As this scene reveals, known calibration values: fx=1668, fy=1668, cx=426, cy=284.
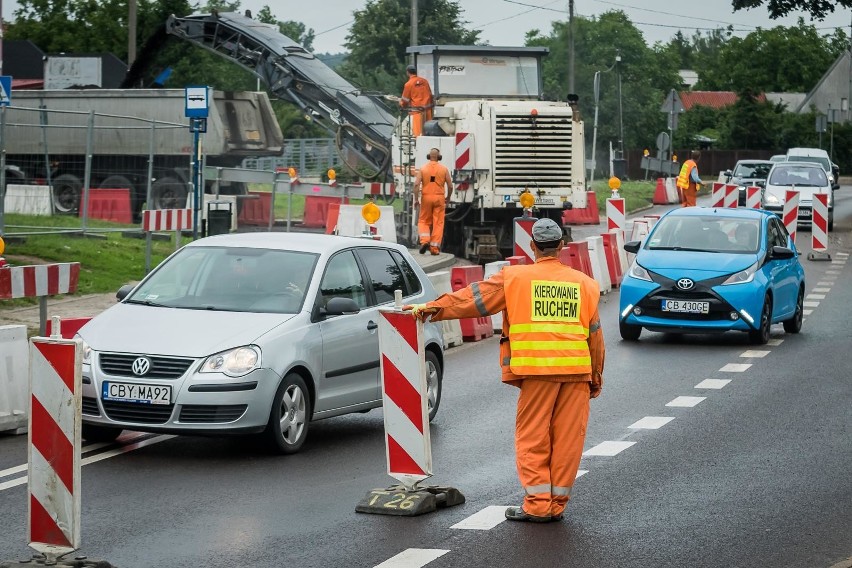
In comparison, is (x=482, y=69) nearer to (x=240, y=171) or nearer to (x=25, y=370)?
(x=240, y=171)

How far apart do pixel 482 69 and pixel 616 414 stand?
1729 cm

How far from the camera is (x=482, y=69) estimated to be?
30078 millimetres

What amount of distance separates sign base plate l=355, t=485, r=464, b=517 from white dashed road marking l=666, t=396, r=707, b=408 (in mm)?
4979

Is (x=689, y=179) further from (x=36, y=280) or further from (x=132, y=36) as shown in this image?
(x=36, y=280)

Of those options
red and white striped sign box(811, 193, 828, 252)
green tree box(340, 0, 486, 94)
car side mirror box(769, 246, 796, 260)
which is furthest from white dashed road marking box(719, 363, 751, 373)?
green tree box(340, 0, 486, 94)

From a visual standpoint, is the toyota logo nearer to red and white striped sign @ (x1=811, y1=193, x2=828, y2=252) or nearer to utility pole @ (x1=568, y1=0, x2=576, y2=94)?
red and white striped sign @ (x1=811, y1=193, x2=828, y2=252)

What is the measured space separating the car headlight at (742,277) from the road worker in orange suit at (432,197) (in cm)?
949

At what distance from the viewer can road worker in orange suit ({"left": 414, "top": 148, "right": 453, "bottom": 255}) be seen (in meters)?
27.8

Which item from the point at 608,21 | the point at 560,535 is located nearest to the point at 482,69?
the point at 560,535


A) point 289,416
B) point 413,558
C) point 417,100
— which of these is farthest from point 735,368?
point 417,100

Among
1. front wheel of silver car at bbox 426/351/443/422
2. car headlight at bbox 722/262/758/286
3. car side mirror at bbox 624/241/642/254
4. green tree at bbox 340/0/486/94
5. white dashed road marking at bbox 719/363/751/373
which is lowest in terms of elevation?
white dashed road marking at bbox 719/363/751/373

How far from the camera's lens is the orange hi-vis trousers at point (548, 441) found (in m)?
8.91

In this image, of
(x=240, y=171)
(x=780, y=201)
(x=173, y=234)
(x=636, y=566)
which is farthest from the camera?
(x=780, y=201)

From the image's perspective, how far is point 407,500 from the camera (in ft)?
30.1
